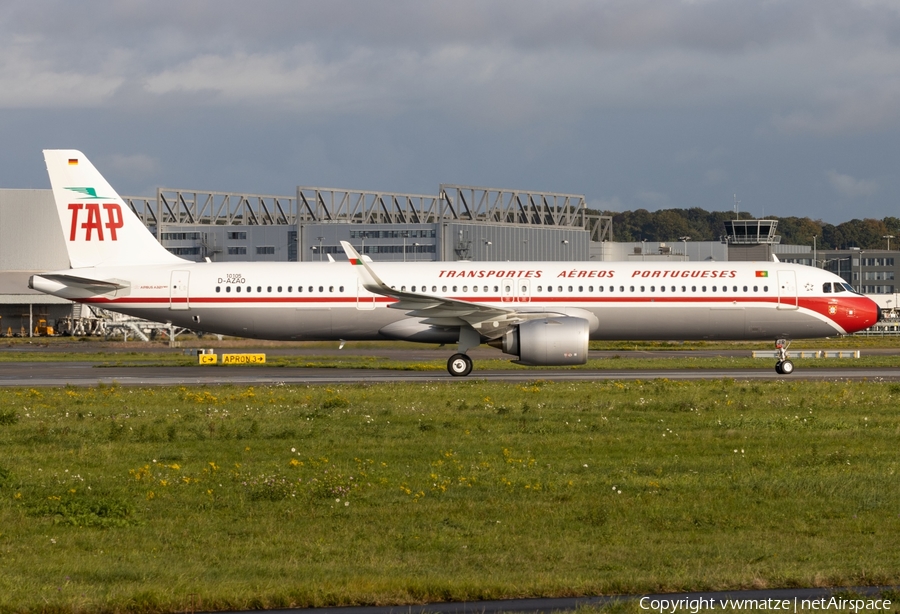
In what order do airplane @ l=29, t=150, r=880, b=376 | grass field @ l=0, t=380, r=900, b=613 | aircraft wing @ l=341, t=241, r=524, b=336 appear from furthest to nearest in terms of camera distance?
airplane @ l=29, t=150, r=880, b=376, aircraft wing @ l=341, t=241, r=524, b=336, grass field @ l=0, t=380, r=900, b=613

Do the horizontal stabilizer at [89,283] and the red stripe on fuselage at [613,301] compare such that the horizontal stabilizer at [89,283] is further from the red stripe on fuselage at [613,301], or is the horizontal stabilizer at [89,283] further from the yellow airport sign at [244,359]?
the yellow airport sign at [244,359]

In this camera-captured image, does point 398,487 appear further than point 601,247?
No

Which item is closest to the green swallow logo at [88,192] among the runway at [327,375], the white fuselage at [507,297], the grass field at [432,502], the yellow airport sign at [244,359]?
the white fuselage at [507,297]

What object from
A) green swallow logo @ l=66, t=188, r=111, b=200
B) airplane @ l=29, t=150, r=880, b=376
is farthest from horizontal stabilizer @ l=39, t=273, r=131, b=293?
green swallow logo @ l=66, t=188, r=111, b=200

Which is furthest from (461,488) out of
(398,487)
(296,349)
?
(296,349)

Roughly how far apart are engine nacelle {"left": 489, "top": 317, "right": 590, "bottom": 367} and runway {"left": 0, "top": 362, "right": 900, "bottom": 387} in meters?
0.85

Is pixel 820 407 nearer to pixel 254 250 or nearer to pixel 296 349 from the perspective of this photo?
pixel 296 349

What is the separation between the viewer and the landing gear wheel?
116 ft

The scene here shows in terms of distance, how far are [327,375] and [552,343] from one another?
834cm

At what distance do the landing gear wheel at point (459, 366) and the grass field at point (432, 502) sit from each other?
11.8 meters

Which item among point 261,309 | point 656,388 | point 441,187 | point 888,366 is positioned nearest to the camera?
point 656,388

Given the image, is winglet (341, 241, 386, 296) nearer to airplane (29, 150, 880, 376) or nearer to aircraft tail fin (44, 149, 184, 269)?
airplane (29, 150, 880, 376)

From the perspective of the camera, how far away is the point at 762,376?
115 ft

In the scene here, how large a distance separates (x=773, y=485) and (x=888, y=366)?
29474 millimetres
